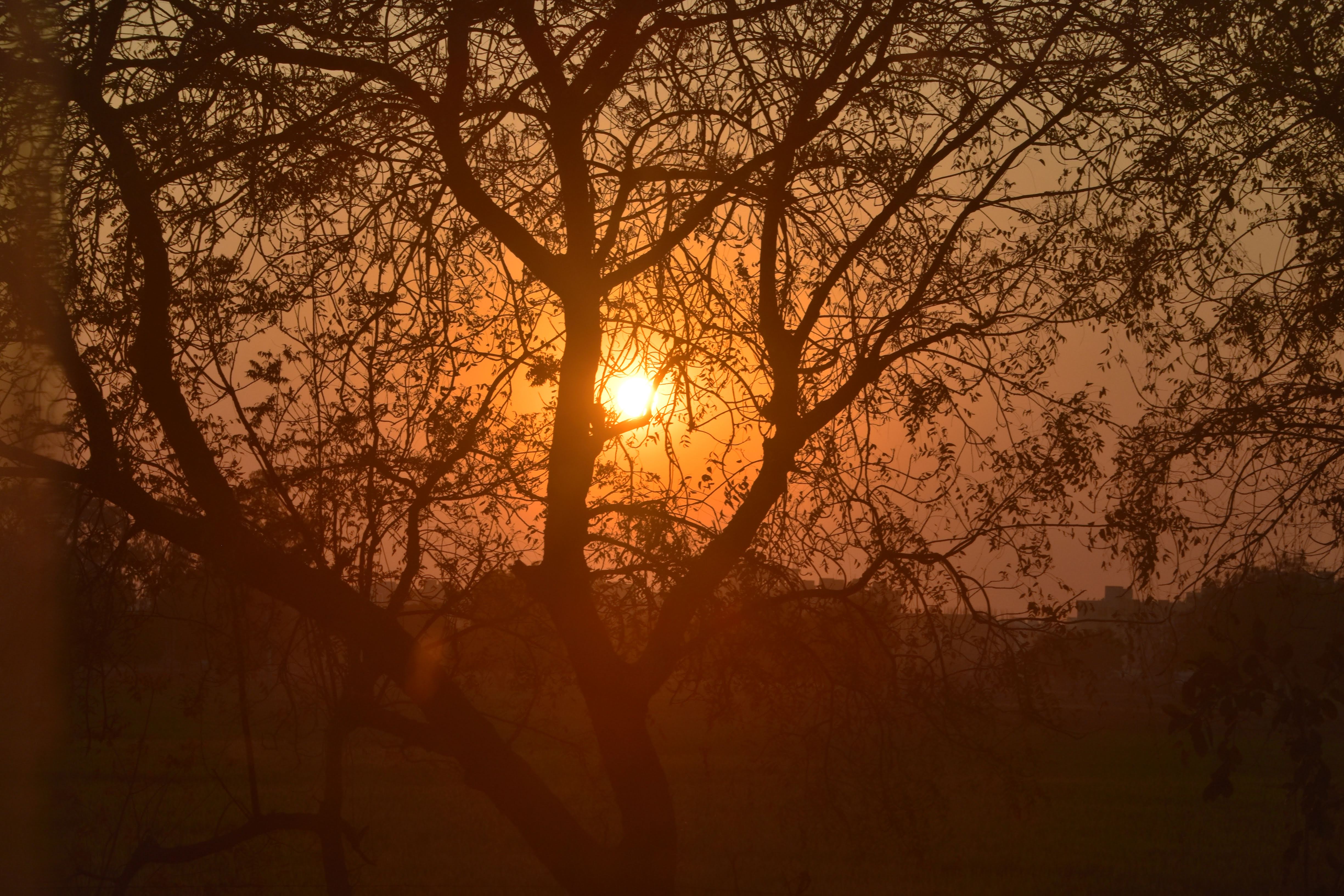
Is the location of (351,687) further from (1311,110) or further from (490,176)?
(1311,110)

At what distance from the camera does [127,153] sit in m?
5.02

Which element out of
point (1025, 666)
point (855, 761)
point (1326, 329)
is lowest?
point (855, 761)

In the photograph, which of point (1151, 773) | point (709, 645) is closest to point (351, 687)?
point (709, 645)

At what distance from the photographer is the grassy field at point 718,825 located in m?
6.47

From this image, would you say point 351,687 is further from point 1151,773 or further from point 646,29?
point 1151,773

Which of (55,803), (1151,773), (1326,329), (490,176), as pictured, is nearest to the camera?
(1326,329)

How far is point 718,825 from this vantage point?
16328 millimetres

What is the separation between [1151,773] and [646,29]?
30241mm

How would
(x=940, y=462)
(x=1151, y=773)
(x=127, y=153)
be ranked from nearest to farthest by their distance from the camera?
(x=127, y=153) < (x=940, y=462) < (x=1151, y=773)

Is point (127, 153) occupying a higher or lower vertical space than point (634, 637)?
higher

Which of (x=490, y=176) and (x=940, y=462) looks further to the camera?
(x=490, y=176)

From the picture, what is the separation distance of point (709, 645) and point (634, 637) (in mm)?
472

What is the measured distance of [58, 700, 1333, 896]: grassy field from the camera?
647 centimetres

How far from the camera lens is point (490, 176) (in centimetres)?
625
